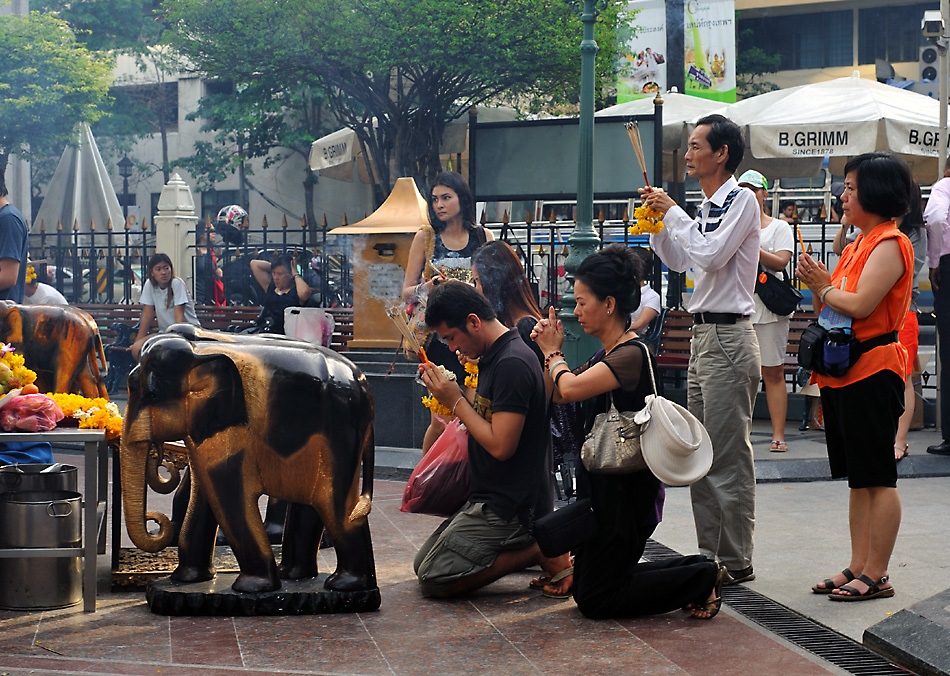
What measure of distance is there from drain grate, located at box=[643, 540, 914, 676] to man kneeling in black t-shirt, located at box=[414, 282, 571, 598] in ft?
2.44

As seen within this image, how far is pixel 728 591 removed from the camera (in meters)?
4.92

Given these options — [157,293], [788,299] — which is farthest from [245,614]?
[157,293]

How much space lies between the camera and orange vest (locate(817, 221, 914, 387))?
4590mm

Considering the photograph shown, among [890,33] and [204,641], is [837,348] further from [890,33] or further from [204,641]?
[890,33]

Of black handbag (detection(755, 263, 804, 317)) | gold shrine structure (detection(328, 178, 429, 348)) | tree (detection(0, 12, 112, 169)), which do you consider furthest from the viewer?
tree (detection(0, 12, 112, 169))

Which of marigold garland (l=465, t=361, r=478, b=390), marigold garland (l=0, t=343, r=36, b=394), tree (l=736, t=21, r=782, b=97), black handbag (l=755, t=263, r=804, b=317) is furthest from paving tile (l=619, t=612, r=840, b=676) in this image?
tree (l=736, t=21, r=782, b=97)

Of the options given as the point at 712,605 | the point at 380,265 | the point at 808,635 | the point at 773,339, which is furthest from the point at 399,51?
the point at 808,635

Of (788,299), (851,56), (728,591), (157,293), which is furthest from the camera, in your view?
(851,56)

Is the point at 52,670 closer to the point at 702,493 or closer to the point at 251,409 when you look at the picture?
the point at 251,409

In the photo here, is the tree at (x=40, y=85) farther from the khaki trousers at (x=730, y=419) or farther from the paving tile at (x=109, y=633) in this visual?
the khaki trousers at (x=730, y=419)

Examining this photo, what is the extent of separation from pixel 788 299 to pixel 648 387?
386 cm

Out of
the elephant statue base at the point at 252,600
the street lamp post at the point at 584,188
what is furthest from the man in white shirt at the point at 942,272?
the elephant statue base at the point at 252,600

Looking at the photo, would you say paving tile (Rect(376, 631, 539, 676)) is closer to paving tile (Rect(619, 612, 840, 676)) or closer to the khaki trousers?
paving tile (Rect(619, 612, 840, 676))

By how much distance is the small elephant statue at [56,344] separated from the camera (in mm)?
5527
